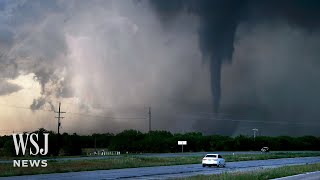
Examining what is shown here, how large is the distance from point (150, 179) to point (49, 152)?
66.9m

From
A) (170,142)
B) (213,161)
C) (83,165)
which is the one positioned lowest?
(83,165)

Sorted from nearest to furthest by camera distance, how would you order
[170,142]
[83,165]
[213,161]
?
[83,165], [213,161], [170,142]

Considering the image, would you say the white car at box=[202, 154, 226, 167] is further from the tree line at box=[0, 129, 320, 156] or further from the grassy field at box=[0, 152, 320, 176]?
the tree line at box=[0, 129, 320, 156]

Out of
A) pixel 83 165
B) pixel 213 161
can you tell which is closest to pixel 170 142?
pixel 213 161

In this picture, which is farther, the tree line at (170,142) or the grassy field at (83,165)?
the tree line at (170,142)

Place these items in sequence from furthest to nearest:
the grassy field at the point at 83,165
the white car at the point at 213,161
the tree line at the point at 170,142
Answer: the tree line at the point at 170,142 → the white car at the point at 213,161 → the grassy field at the point at 83,165

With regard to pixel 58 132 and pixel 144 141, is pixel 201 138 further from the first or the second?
pixel 58 132

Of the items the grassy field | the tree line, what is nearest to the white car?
the grassy field

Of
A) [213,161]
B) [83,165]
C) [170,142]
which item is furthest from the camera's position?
[170,142]

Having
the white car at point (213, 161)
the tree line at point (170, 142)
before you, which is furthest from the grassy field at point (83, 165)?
the tree line at point (170, 142)

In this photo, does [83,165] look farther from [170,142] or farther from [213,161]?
[170,142]

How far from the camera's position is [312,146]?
19650 cm

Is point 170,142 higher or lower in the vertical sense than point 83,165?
higher

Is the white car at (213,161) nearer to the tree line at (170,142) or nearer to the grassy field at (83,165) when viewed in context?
the grassy field at (83,165)
